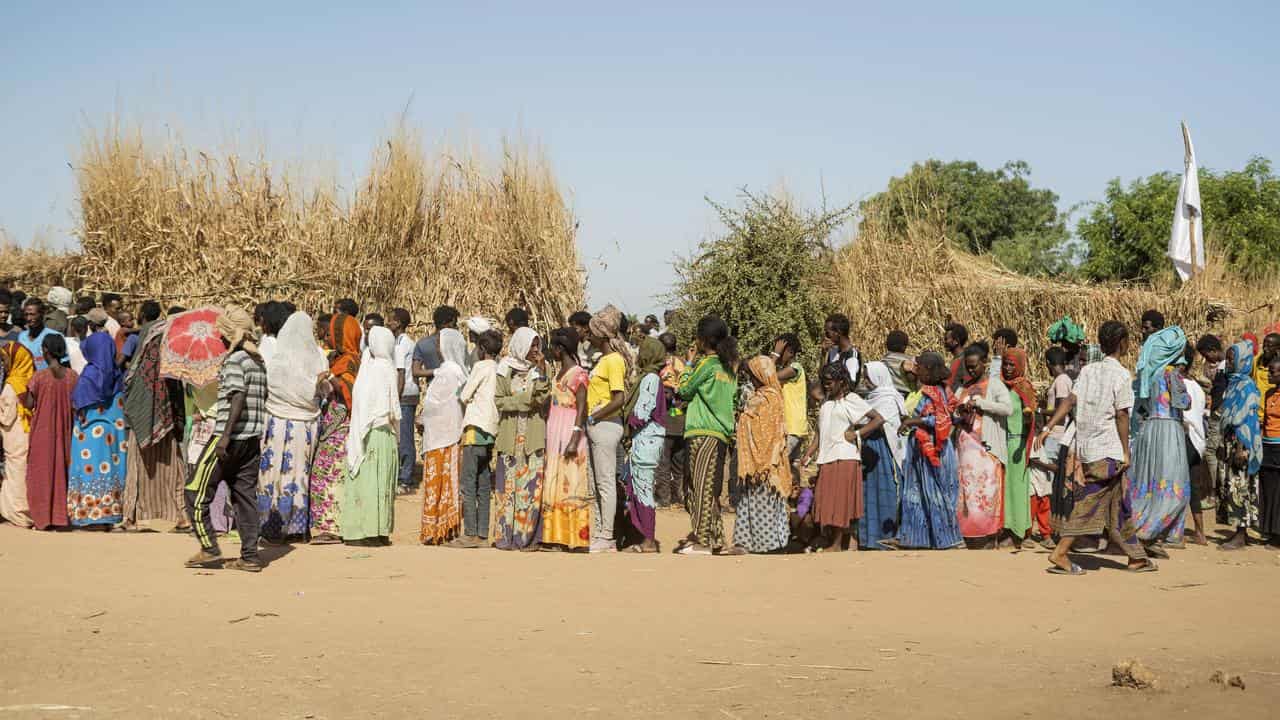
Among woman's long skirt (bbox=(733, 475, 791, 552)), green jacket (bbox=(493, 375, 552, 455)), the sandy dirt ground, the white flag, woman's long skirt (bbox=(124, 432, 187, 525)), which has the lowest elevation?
the sandy dirt ground

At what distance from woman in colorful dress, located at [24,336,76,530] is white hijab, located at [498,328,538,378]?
329 centimetres

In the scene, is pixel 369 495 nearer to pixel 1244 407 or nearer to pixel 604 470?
pixel 604 470

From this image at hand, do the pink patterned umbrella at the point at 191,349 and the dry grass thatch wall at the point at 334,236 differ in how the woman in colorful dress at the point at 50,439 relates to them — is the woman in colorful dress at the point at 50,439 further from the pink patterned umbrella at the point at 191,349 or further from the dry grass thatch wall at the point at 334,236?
the dry grass thatch wall at the point at 334,236

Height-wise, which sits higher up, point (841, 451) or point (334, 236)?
point (334, 236)

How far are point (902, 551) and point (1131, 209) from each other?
24.9 meters

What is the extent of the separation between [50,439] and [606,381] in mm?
4644

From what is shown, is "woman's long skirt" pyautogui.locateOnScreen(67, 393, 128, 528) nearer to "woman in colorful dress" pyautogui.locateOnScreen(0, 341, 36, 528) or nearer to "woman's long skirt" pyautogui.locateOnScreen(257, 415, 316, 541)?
"woman in colorful dress" pyautogui.locateOnScreen(0, 341, 36, 528)

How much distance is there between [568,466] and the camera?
909 cm

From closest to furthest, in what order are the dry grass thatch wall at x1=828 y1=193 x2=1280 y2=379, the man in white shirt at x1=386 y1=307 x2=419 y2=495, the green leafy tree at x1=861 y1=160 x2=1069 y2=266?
the man in white shirt at x1=386 y1=307 x2=419 y2=495
the dry grass thatch wall at x1=828 y1=193 x2=1280 y2=379
the green leafy tree at x1=861 y1=160 x2=1069 y2=266

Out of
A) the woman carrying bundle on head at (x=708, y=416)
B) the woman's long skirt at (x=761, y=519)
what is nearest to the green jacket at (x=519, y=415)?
the woman carrying bundle on head at (x=708, y=416)

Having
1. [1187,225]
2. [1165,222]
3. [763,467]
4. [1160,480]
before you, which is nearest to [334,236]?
[763,467]

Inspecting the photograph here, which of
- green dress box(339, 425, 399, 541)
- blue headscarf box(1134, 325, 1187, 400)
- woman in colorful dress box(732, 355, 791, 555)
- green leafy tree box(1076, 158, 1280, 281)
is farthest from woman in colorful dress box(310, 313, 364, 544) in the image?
green leafy tree box(1076, 158, 1280, 281)

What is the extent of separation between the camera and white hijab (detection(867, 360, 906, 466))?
30.8 ft

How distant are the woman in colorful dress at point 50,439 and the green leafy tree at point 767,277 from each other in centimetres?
752
